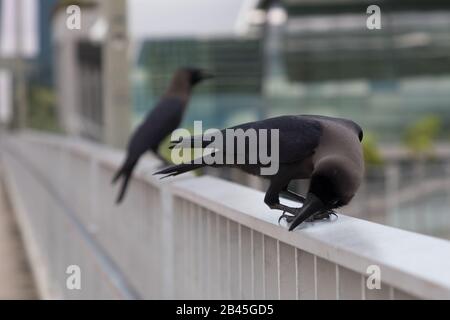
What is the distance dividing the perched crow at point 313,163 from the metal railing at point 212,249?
0.19 feet

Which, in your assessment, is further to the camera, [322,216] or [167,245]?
[167,245]

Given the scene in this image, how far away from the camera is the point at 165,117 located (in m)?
4.80

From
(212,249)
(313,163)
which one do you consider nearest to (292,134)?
(313,163)

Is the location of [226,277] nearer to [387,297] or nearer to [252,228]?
[252,228]

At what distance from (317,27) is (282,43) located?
1.53 meters

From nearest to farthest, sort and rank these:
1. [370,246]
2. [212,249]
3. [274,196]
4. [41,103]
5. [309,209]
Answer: [370,246]
[309,209]
[274,196]
[212,249]
[41,103]

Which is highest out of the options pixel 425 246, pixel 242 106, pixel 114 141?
pixel 425 246

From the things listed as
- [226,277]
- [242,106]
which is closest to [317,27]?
[242,106]

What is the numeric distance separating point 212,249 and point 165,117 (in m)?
2.09

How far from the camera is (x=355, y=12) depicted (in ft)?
105

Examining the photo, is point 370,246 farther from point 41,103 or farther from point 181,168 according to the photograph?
point 41,103

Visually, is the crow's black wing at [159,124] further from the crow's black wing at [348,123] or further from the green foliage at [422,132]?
the green foliage at [422,132]

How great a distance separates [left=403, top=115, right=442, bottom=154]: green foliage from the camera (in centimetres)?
3188
